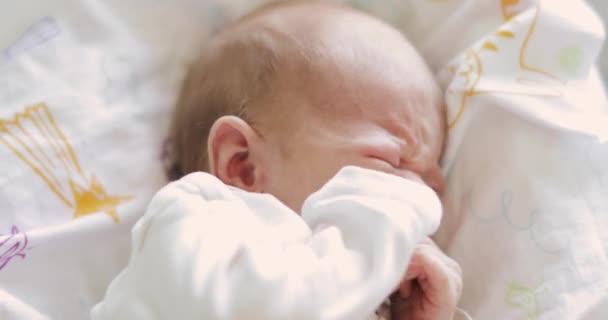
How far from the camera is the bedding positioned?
0.95 m

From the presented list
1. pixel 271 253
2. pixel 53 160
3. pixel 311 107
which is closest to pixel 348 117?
pixel 311 107

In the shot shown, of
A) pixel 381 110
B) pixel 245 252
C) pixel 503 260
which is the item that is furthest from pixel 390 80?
pixel 245 252

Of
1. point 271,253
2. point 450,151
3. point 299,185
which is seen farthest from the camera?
point 450,151

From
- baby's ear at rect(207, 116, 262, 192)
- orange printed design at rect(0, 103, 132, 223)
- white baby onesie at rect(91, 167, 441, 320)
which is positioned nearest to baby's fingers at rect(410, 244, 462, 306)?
white baby onesie at rect(91, 167, 441, 320)

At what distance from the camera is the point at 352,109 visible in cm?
A: 94

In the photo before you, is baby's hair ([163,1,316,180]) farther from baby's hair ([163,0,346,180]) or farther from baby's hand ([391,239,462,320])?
baby's hand ([391,239,462,320])

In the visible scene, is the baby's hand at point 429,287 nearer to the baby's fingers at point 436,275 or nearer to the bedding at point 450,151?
the baby's fingers at point 436,275

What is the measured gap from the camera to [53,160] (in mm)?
1017

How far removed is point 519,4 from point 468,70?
0.16m

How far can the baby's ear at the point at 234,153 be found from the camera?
956 mm

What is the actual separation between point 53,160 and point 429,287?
0.59 meters

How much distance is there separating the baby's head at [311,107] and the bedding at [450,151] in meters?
0.08

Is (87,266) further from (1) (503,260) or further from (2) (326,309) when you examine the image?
(1) (503,260)

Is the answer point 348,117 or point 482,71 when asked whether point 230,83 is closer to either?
point 348,117
